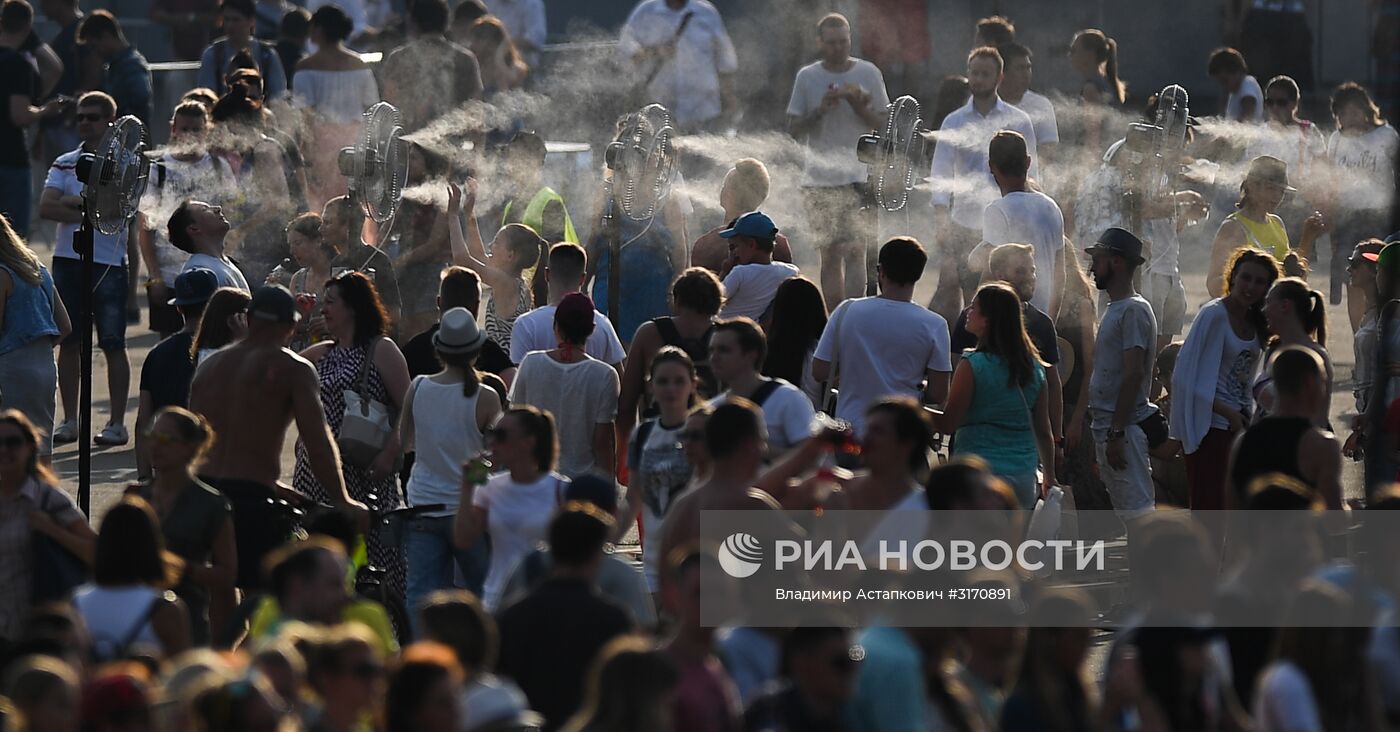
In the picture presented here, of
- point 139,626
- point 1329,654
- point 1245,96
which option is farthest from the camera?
point 1245,96

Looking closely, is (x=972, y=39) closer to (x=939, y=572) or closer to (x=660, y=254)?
(x=660, y=254)

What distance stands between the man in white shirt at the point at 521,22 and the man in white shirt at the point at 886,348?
960 cm

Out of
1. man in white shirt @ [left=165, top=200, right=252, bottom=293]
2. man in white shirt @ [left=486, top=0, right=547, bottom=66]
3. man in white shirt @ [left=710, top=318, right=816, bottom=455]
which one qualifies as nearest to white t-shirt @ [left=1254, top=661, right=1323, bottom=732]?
man in white shirt @ [left=710, top=318, right=816, bottom=455]

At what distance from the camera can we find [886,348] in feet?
27.1

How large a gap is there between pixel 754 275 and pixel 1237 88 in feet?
19.7

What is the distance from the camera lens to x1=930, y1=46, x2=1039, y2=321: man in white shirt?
39.7 feet

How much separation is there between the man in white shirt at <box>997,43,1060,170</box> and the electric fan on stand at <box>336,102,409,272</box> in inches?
153

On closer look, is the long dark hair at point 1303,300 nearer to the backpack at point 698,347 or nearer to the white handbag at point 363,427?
the backpack at point 698,347

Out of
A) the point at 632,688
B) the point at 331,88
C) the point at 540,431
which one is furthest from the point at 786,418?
the point at 331,88

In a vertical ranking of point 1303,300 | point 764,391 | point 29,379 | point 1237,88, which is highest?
point 1237,88

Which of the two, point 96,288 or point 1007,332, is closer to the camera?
point 1007,332

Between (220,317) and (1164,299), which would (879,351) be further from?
(1164,299)

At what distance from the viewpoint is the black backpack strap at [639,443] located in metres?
7.20

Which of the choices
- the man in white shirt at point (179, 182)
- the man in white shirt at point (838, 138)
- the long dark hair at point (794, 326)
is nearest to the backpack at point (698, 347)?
the long dark hair at point (794, 326)
